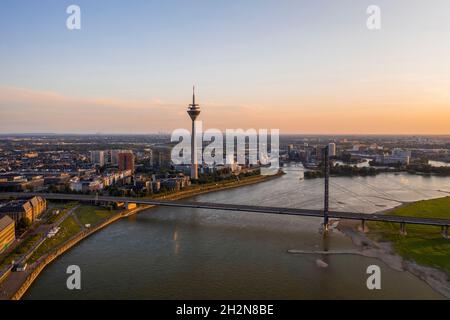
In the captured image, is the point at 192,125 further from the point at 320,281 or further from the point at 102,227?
the point at 320,281

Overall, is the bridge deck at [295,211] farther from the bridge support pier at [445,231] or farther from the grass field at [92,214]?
the grass field at [92,214]

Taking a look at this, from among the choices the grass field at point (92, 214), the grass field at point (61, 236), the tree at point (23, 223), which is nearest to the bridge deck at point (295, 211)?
the grass field at point (92, 214)

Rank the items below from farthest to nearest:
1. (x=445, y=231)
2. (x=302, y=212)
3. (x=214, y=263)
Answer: (x=302, y=212) < (x=445, y=231) < (x=214, y=263)

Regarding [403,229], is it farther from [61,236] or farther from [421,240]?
[61,236]

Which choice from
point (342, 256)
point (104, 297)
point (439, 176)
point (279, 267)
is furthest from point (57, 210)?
point (439, 176)

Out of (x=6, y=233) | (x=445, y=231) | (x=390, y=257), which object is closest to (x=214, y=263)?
(x=390, y=257)

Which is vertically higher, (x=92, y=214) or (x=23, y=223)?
(x=23, y=223)

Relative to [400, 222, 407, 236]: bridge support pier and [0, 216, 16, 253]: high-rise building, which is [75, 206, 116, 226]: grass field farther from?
[400, 222, 407, 236]: bridge support pier

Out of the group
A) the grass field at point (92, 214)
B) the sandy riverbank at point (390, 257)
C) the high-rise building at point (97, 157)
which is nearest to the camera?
the sandy riverbank at point (390, 257)
